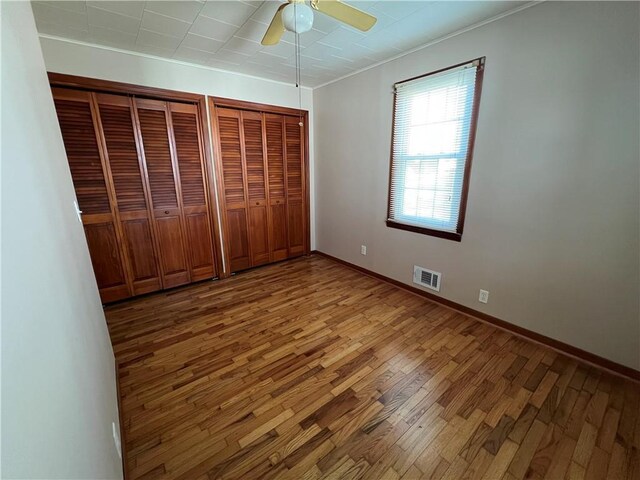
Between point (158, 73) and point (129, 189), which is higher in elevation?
point (158, 73)

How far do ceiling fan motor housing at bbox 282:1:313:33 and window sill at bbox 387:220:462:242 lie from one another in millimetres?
2051

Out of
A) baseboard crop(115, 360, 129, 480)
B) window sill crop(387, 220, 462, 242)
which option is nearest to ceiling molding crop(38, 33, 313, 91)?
window sill crop(387, 220, 462, 242)

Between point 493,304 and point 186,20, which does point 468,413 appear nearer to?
point 493,304

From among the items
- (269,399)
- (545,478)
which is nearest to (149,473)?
(269,399)

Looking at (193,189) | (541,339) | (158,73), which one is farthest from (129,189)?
(541,339)

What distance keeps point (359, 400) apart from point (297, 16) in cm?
230

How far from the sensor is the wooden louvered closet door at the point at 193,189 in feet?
9.66

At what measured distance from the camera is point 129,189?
2754 millimetres

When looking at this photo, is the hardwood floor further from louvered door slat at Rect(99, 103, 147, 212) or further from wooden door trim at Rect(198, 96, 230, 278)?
louvered door slat at Rect(99, 103, 147, 212)

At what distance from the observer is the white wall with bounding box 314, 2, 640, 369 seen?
1681mm

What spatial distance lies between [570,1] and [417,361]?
2.66m

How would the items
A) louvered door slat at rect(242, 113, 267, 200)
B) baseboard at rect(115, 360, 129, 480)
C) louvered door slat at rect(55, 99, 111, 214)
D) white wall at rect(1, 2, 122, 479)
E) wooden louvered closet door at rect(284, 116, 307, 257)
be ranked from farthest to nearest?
wooden louvered closet door at rect(284, 116, 307, 257)
louvered door slat at rect(242, 113, 267, 200)
louvered door slat at rect(55, 99, 111, 214)
baseboard at rect(115, 360, 129, 480)
white wall at rect(1, 2, 122, 479)

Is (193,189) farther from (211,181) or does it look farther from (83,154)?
(83,154)

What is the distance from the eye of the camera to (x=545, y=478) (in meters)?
1.26
